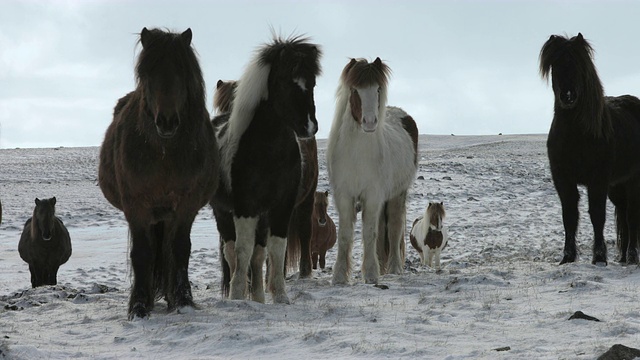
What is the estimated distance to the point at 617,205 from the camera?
10492 mm

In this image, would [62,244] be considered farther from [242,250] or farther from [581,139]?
[581,139]

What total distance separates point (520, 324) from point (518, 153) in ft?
114

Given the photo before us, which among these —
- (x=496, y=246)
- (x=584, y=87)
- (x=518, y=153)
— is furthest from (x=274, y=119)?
(x=518, y=153)

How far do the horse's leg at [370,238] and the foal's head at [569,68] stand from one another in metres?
2.54

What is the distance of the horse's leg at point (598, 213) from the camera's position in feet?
30.6

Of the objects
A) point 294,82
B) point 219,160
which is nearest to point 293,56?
point 294,82

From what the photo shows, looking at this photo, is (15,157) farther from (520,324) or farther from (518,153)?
(520,324)

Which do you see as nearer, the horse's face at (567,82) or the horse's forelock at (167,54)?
the horse's forelock at (167,54)

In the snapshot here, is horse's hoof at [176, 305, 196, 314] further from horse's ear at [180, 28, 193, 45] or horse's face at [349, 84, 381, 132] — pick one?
horse's face at [349, 84, 381, 132]

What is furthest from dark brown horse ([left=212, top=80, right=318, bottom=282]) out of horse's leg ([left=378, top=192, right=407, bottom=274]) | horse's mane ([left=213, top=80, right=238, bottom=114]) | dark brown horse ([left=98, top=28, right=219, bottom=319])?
dark brown horse ([left=98, top=28, right=219, bottom=319])

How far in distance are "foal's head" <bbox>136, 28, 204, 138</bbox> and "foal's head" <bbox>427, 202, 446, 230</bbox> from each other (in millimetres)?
8224

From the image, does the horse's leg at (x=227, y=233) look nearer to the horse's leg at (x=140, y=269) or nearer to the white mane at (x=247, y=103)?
the white mane at (x=247, y=103)

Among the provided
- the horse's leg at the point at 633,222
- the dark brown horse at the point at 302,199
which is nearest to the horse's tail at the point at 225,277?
the dark brown horse at the point at 302,199

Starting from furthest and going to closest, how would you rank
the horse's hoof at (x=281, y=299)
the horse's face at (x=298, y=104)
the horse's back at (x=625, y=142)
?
the horse's back at (x=625, y=142) < the horse's hoof at (x=281, y=299) < the horse's face at (x=298, y=104)
